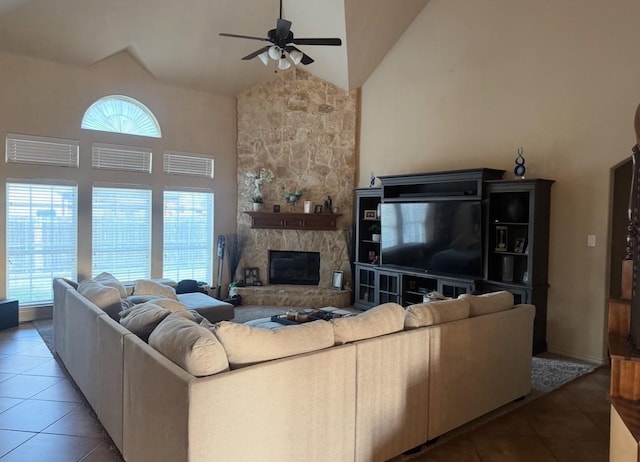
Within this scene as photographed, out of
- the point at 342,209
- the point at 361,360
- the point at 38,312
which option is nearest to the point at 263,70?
the point at 342,209

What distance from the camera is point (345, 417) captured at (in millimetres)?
2420

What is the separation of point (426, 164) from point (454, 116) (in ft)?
2.54

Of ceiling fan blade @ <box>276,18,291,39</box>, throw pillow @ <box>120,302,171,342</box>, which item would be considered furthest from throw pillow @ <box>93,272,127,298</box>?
ceiling fan blade @ <box>276,18,291,39</box>

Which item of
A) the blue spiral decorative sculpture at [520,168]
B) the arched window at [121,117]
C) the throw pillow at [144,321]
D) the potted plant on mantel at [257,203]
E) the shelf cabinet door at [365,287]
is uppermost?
the arched window at [121,117]

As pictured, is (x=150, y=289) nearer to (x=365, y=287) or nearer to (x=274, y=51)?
(x=274, y=51)

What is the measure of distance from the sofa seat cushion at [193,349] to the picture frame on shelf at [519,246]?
162 inches

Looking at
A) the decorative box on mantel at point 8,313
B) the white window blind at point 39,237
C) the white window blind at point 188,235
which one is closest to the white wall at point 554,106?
the white window blind at point 188,235

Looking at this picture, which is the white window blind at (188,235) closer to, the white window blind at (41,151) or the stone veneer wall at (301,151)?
the stone veneer wall at (301,151)

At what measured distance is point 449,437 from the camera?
3.03 meters

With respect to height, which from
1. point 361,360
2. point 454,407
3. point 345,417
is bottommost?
point 454,407

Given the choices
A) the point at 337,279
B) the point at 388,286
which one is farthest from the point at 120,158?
the point at 388,286

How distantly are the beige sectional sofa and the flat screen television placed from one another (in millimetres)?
1955

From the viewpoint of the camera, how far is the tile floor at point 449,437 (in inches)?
109

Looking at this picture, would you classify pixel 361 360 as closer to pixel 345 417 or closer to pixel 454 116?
pixel 345 417
